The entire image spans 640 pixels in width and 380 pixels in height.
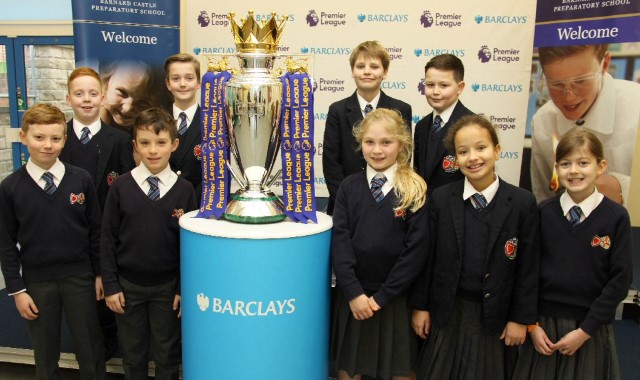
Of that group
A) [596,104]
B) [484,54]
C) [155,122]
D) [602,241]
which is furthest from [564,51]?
[155,122]

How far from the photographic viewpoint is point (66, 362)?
7.98 feet

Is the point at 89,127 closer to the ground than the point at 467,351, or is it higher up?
higher up

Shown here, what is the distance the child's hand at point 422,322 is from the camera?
1.83m

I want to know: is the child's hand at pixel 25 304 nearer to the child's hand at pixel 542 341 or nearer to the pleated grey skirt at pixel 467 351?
the pleated grey skirt at pixel 467 351

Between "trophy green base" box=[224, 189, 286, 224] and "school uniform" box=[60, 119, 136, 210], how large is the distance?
749 millimetres

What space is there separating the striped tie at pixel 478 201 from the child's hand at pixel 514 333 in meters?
0.41

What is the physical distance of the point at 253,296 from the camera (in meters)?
1.65

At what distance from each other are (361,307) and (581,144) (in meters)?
0.91

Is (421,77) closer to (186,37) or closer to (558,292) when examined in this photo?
(186,37)

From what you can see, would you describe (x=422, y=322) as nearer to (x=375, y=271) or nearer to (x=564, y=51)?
(x=375, y=271)

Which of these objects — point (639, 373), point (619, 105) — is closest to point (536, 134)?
point (619, 105)

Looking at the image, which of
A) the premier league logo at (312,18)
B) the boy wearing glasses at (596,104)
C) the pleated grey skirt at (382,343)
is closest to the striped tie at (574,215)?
the pleated grey skirt at (382,343)

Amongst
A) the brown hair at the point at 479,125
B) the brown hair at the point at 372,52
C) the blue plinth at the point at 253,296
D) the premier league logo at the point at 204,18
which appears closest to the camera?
the blue plinth at the point at 253,296

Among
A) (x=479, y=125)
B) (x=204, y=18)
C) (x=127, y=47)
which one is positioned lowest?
(x=479, y=125)
